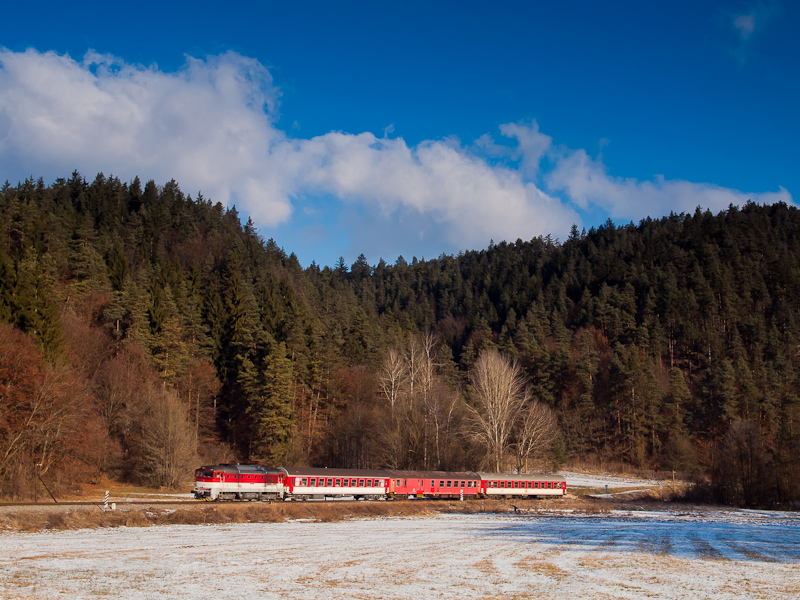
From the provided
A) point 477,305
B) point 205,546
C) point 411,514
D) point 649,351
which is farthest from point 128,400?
point 477,305

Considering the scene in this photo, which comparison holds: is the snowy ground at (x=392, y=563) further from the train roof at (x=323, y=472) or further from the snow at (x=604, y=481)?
the snow at (x=604, y=481)

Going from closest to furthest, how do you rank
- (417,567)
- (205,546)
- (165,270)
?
(417,567) < (205,546) < (165,270)

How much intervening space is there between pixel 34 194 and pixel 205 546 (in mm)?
118987

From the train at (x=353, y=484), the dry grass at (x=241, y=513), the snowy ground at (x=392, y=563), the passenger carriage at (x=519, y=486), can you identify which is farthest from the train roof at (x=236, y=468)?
the passenger carriage at (x=519, y=486)

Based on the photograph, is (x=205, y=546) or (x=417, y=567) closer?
(x=417, y=567)

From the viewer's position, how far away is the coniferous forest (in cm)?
5438

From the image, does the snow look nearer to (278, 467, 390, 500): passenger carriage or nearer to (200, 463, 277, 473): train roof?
(278, 467, 390, 500): passenger carriage

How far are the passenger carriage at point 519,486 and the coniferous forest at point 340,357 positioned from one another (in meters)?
6.22

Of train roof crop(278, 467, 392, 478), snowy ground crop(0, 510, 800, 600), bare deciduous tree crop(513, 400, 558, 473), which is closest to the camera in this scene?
snowy ground crop(0, 510, 800, 600)

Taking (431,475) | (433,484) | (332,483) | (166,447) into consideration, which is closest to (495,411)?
(431,475)

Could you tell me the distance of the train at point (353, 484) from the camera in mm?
42594

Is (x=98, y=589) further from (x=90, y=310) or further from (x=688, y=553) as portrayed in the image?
(x=90, y=310)

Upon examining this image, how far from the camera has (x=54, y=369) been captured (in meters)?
46.1

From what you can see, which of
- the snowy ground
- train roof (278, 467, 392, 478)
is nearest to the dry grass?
the snowy ground
